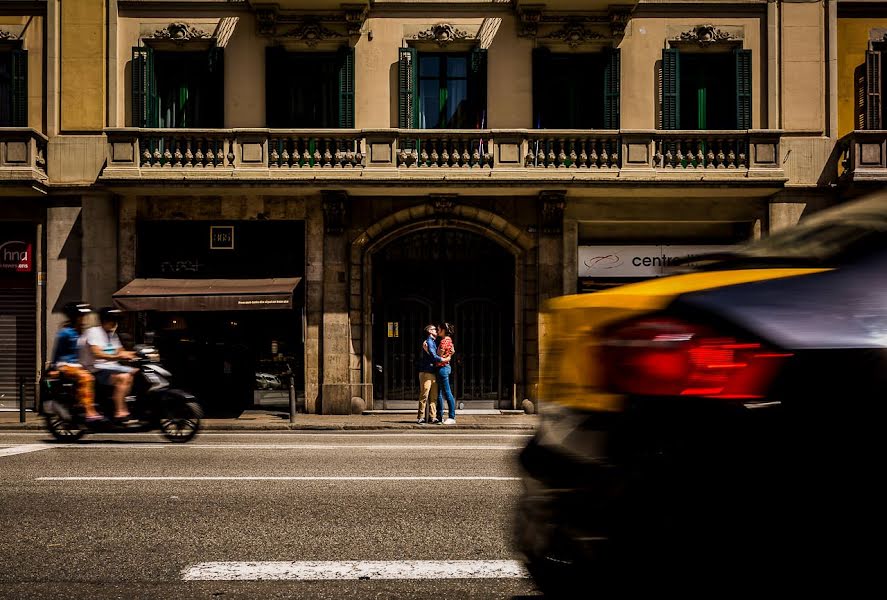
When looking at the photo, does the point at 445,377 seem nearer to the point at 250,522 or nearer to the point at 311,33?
the point at 311,33

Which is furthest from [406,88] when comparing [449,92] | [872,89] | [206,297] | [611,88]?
[872,89]

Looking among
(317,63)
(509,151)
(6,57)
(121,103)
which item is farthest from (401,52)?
(6,57)

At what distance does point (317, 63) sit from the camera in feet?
59.5

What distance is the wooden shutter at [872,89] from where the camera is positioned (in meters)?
17.7

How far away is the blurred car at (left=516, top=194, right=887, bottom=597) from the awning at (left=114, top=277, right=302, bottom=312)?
14.5 metres

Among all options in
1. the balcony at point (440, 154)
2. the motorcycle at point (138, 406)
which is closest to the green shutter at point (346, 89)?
the balcony at point (440, 154)

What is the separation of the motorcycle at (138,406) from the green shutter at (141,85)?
827 cm

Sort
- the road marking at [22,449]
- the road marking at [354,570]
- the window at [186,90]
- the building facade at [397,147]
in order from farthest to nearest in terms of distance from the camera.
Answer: the window at [186,90] < the building facade at [397,147] < the road marking at [22,449] < the road marking at [354,570]

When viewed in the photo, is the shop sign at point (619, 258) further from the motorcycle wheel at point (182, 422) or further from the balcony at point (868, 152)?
the motorcycle wheel at point (182, 422)

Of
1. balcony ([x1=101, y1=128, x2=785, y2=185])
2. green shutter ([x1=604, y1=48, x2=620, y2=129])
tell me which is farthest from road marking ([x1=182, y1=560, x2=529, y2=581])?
green shutter ([x1=604, y1=48, x2=620, y2=129])

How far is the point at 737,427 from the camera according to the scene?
211cm

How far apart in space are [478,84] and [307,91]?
3.70 m

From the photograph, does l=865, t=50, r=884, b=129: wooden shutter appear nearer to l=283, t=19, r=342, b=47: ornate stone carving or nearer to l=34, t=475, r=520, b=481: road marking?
l=283, t=19, r=342, b=47: ornate stone carving

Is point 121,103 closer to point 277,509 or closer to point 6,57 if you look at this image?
point 6,57
